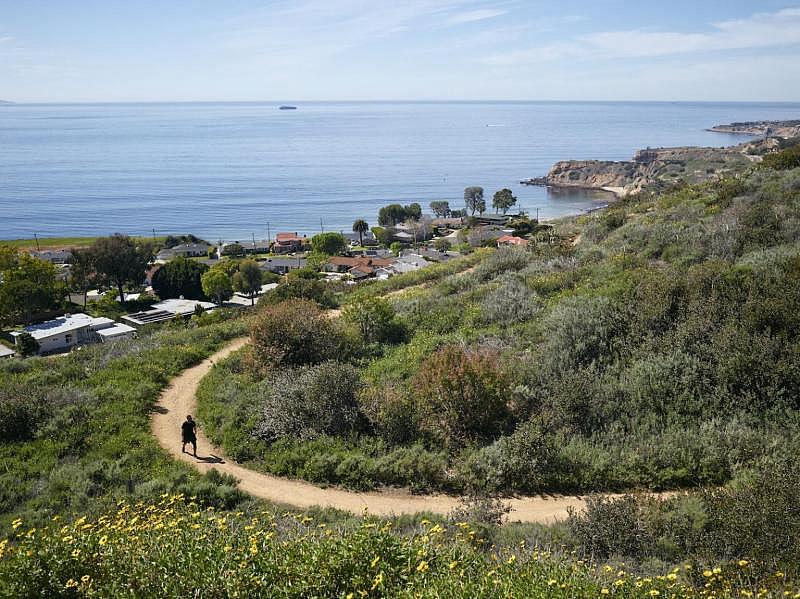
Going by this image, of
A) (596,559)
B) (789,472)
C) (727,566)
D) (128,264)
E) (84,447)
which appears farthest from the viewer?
(128,264)

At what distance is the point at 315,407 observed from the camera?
11312 millimetres

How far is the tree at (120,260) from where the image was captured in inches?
2014

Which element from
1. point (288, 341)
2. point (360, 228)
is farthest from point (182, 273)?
point (288, 341)

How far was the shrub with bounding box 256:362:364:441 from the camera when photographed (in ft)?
36.3

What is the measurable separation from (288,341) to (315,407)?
318 cm

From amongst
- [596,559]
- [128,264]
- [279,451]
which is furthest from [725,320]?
[128,264]

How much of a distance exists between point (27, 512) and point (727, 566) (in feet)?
29.5

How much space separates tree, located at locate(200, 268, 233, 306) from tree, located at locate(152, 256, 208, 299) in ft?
15.0

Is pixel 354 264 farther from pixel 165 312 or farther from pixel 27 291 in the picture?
pixel 27 291

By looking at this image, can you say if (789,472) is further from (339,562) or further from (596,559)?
(339,562)

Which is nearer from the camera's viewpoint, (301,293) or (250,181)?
(301,293)

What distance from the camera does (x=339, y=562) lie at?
16.4 feet

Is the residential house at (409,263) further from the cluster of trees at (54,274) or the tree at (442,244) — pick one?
the cluster of trees at (54,274)

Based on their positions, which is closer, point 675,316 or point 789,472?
point 789,472
